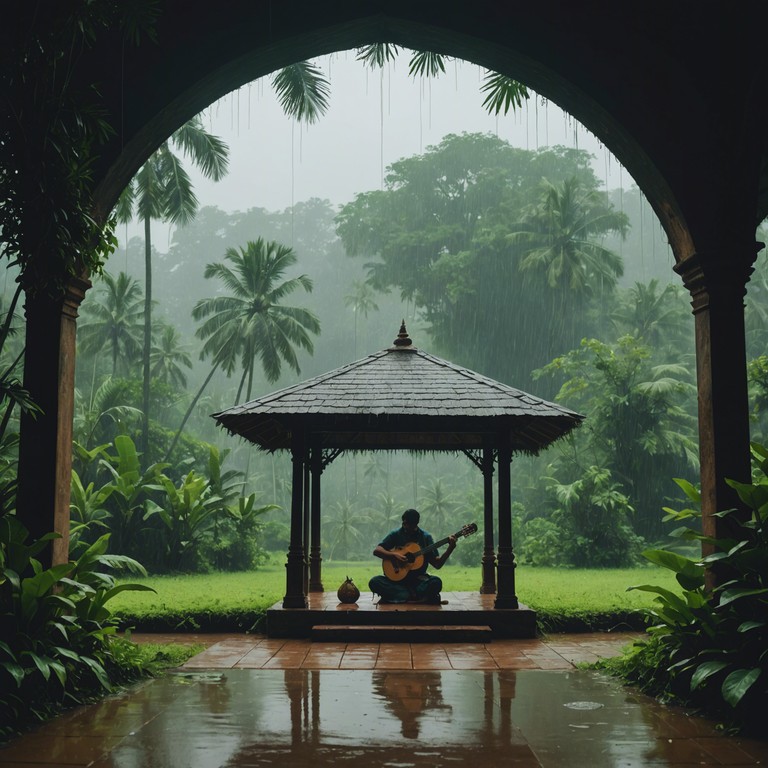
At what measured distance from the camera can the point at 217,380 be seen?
43031 millimetres

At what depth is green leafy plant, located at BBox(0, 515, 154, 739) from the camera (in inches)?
188

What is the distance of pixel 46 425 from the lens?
5.62 metres

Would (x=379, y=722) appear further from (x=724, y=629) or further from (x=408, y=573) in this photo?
(x=408, y=573)

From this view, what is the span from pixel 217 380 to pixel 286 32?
124 feet

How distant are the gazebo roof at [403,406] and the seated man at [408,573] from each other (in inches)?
42.7

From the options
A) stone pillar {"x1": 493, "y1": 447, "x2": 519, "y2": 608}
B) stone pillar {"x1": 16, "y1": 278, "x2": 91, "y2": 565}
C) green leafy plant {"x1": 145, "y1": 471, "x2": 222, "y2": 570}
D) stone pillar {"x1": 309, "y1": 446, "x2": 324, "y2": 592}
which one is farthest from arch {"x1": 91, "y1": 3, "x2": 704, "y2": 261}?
green leafy plant {"x1": 145, "y1": 471, "x2": 222, "y2": 570}

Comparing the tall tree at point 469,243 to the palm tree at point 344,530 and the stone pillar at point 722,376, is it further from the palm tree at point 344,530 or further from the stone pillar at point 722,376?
the stone pillar at point 722,376

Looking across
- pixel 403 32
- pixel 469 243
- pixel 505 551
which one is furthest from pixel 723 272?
pixel 469 243

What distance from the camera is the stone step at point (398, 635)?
8078mm

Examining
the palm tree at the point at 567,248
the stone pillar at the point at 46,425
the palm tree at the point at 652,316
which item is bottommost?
the stone pillar at the point at 46,425

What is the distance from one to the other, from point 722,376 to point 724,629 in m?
1.52

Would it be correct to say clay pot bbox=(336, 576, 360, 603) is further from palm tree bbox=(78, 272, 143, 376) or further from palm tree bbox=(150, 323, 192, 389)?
palm tree bbox=(150, 323, 192, 389)

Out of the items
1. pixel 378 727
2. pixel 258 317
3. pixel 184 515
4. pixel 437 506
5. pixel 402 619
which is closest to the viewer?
pixel 378 727

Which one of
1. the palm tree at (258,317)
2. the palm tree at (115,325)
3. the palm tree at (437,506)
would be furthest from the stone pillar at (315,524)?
the palm tree at (437,506)
